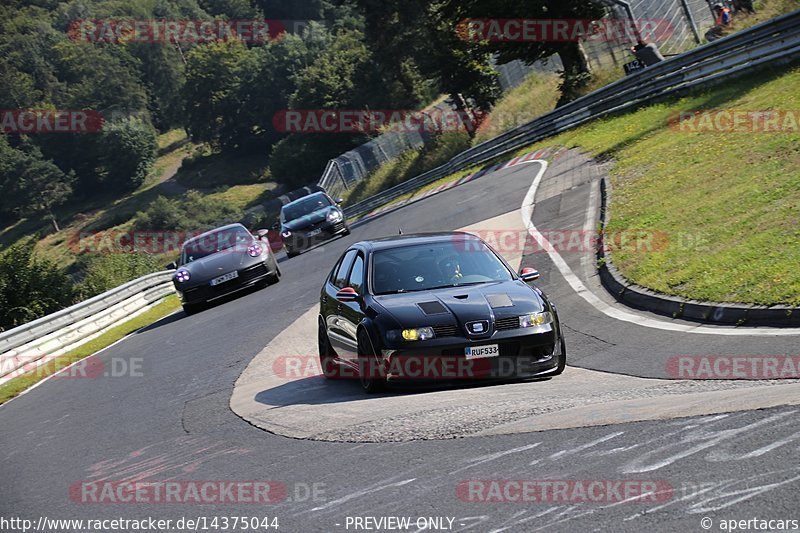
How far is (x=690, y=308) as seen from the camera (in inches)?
438

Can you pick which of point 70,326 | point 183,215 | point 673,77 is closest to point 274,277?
point 70,326

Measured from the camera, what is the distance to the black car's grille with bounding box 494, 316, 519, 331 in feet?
29.6

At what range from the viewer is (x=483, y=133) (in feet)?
155

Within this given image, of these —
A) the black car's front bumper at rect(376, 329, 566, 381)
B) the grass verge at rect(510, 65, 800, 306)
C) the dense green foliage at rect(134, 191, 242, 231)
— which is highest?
the dense green foliage at rect(134, 191, 242, 231)

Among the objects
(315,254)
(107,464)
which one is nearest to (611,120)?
(315,254)

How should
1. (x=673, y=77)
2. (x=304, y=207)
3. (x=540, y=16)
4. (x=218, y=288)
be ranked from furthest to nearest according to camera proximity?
(x=540, y=16)
(x=304, y=207)
(x=673, y=77)
(x=218, y=288)

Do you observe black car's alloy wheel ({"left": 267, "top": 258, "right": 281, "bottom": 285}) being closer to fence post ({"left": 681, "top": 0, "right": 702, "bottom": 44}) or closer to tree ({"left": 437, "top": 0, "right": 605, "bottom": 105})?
fence post ({"left": 681, "top": 0, "right": 702, "bottom": 44})

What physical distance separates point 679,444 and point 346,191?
170 ft

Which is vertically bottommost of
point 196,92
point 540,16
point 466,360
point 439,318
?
point 466,360

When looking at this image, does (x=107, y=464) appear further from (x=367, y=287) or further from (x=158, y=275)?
(x=158, y=275)

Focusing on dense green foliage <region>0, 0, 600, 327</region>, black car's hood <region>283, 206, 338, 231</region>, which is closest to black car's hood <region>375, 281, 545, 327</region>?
black car's hood <region>283, 206, 338, 231</region>

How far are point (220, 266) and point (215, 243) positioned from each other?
105 centimetres

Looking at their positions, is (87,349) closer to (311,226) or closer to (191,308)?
(191,308)

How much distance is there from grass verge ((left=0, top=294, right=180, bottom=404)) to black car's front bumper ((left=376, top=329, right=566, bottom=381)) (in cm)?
892
